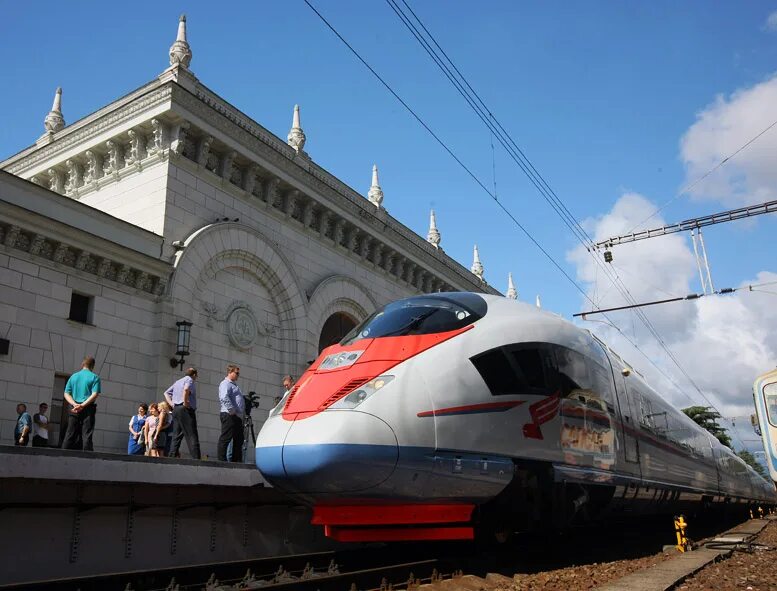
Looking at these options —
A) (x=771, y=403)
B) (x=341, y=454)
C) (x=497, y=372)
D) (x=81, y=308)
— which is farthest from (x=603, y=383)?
(x=771, y=403)

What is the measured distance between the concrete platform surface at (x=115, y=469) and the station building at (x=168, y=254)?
4.81 meters

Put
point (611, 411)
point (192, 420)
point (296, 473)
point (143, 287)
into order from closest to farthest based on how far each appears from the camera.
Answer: point (296, 473)
point (611, 411)
point (192, 420)
point (143, 287)

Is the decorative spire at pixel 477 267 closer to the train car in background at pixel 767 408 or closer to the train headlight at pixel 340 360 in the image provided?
the train car in background at pixel 767 408

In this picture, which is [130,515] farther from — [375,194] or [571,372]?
[375,194]

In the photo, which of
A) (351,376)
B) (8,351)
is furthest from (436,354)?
(8,351)

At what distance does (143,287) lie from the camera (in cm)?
1418

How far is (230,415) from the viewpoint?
→ 10.6 meters

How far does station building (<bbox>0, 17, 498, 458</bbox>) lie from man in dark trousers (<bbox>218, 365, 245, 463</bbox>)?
3641 mm

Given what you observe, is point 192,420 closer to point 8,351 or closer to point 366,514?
point 8,351

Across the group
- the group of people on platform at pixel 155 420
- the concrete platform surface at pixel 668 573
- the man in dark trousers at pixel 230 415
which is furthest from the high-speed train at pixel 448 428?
the group of people on platform at pixel 155 420

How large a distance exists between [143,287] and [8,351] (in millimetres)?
3059

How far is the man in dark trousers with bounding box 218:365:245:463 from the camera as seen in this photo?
1049cm

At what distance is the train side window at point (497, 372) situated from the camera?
6898 mm

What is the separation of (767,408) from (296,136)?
15196 mm
